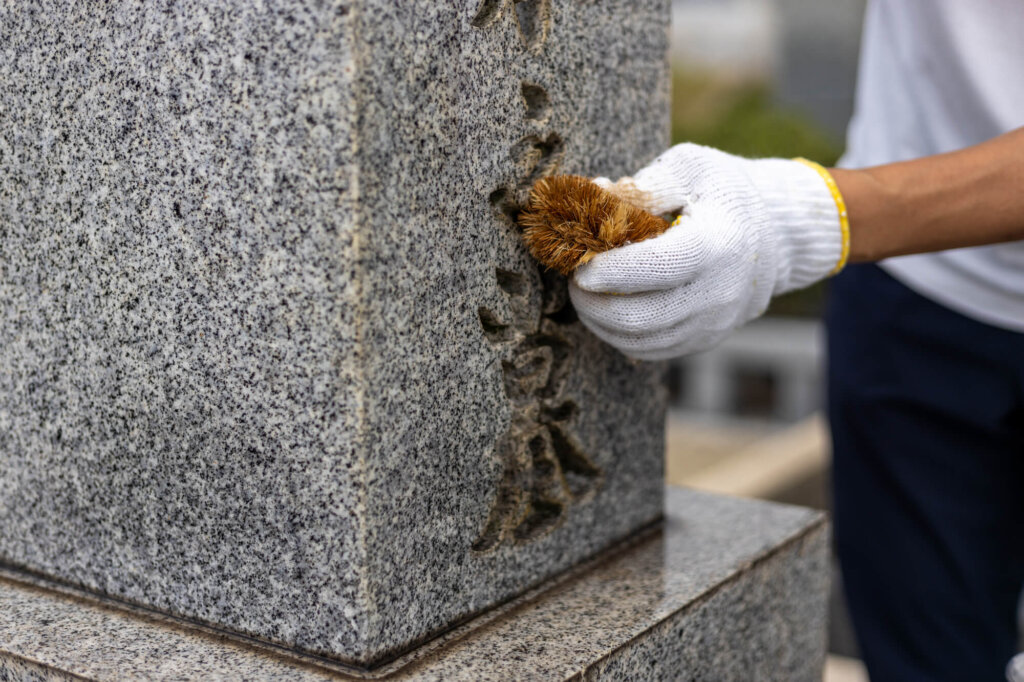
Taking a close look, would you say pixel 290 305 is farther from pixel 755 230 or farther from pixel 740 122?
pixel 740 122

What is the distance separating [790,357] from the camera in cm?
713

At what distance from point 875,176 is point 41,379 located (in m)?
1.34

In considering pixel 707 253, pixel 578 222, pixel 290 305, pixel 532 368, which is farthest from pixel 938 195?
pixel 290 305

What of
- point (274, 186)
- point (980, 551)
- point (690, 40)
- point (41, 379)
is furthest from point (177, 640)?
point (690, 40)

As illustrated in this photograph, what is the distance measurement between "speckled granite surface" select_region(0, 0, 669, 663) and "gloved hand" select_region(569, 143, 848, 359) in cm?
16

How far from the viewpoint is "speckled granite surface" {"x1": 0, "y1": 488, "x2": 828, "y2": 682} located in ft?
4.45

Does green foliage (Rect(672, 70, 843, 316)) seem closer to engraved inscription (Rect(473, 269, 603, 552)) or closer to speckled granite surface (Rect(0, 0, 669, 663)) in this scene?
engraved inscription (Rect(473, 269, 603, 552))

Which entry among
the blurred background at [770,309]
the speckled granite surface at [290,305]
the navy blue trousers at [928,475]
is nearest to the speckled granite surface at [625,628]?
the speckled granite surface at [290,305]

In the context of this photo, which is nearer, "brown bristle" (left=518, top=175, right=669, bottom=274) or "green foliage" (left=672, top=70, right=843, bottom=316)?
"brown bristle" (left=518, top=175, right=669, bottom=274)

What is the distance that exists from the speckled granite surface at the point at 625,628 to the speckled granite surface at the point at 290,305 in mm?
60

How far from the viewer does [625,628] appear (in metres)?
1.50

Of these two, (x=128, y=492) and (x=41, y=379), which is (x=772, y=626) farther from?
(x=41, y=379)

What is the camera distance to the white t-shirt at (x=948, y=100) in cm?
193

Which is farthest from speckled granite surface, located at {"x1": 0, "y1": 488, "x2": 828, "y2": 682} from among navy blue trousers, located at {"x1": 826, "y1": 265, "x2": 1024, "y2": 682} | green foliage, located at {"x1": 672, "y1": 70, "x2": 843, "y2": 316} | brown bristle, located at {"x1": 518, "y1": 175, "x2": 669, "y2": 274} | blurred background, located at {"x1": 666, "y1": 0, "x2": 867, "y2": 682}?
green foliage, located at {"x1": 672, "y1": 70, "x2": 843, "y2": 316}
